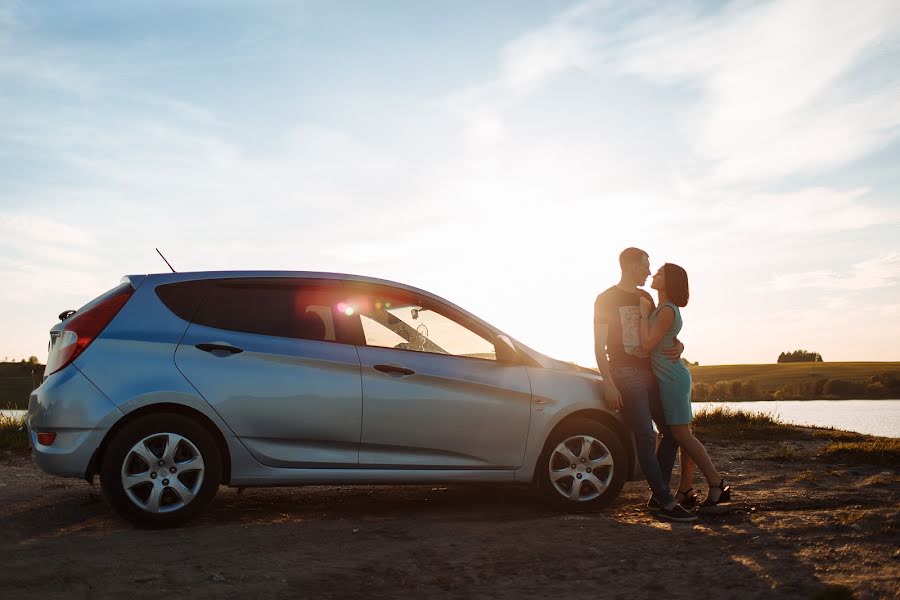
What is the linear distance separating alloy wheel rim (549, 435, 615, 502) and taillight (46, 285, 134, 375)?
3.31m

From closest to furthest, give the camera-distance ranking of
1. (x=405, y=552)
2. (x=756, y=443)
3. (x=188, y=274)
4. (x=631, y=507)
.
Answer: (x=405, y=552), (x=188, y=274), (x=631, y=507), (x=756, y=443)

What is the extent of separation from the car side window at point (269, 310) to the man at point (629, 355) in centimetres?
202

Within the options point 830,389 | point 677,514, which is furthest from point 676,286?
point 830,389

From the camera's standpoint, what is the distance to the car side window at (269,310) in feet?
19.0

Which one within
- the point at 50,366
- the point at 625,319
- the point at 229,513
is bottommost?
the point at 229,513

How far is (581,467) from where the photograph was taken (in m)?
6.19

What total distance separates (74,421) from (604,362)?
3.71m

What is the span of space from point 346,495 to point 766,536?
361 centimetres

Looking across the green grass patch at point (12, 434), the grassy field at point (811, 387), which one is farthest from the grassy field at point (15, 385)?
the grassy field at point (811, 387)

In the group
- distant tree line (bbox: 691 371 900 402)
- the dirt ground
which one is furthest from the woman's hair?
distant tree line (bbox: 691 371 900 402)

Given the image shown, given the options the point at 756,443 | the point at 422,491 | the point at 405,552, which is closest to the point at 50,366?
the point at 405,552

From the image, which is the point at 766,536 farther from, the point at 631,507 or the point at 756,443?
the point at 756,443

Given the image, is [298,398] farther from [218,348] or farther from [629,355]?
[629,355]

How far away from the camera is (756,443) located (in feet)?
38.8
